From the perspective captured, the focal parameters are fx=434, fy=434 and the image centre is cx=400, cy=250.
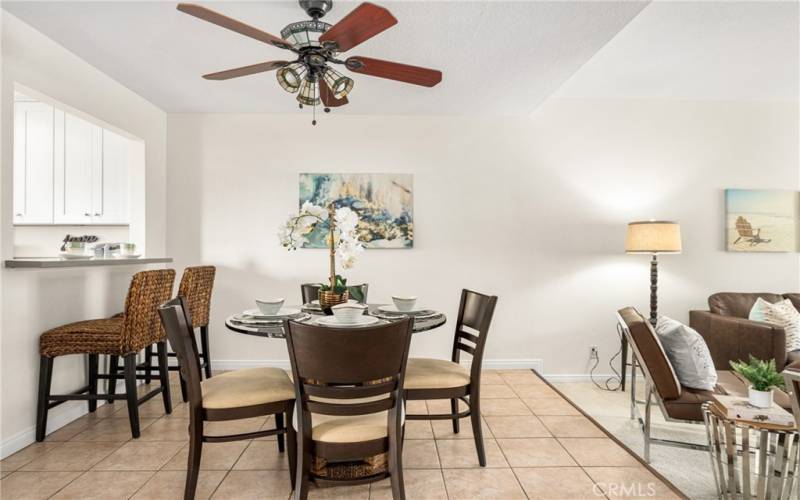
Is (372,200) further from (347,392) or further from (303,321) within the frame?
(347,392)

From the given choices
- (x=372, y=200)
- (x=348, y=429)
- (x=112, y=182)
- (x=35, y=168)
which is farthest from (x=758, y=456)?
(x=35, y=168)

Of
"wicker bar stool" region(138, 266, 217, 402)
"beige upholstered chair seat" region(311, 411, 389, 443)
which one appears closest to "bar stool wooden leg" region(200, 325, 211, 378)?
"wicker bar stool" region(138, 266, 217, 402)

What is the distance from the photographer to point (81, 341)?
8.37ft

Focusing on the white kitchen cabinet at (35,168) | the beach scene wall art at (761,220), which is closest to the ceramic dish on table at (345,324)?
the white kitchen cabinet at (35,168)

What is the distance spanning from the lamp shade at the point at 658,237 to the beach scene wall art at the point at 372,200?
77.0 inches

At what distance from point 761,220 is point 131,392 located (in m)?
5.33

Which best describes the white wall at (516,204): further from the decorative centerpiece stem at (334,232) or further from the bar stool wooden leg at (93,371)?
the decorative centerpiece stem at (334,232)

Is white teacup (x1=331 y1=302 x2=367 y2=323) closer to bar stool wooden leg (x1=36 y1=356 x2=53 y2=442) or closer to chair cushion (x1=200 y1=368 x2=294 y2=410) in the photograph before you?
chair cushion (x1=200 y1=368 x2=294 y2=410)

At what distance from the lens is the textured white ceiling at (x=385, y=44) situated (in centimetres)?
228

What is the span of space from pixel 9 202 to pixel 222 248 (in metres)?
1.77

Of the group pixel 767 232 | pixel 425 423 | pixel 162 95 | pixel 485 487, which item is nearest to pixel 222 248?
pixel 162 95

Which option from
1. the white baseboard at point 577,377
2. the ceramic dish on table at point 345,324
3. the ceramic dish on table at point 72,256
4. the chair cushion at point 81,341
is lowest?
the white baseboard at point 577,377

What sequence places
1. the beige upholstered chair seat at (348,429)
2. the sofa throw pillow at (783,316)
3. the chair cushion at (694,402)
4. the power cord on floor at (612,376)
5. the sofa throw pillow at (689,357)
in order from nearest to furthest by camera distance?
the beige upholstered chair seat at (348,429) → the chair cushion at (694,402) → the sofa throw pillow at (689,357) → the sofa throw pillow at (783,316) → the power cord on floor at (612,376)

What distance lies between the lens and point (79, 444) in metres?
2.54
